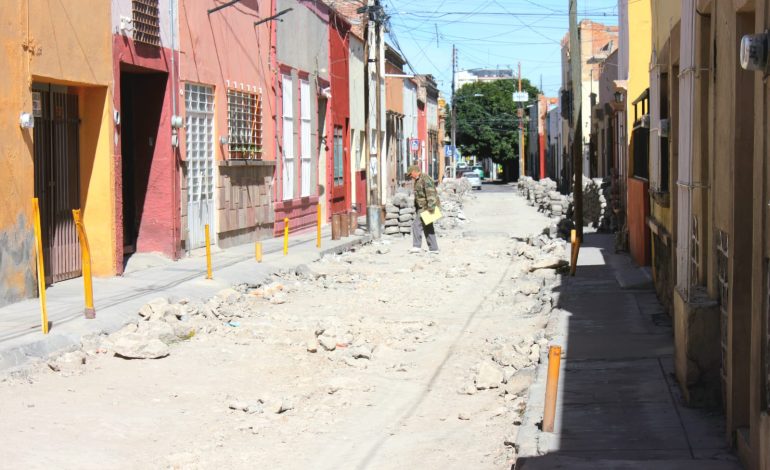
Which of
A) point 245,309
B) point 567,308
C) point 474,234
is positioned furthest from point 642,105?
point 474,234

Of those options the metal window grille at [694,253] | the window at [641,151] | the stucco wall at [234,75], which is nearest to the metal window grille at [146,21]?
the stucco wall at [234,75]

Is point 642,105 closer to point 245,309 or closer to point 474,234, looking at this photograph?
point 245,309

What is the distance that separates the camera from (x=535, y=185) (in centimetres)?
4897

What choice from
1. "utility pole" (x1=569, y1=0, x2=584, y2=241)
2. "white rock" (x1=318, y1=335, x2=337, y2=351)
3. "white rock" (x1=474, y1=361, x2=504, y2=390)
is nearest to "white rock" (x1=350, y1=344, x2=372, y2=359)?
"white rock" (x1=318, y1=335, x2=337, y2=351)

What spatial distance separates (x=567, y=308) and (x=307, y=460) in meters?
6.34

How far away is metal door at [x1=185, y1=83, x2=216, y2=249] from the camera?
18.7 metres

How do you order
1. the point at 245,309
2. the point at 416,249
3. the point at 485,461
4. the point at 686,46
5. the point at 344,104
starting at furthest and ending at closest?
the point at 344,104
the point at 416,249
the point at 245,309
the point at 686,46
the point at 485,461

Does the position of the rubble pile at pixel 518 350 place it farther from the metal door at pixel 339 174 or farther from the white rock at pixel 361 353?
the metal door at pixel 339 174

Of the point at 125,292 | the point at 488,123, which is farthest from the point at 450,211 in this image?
the point at 488,123

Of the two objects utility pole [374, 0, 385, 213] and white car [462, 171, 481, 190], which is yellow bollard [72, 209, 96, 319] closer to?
utility pole [374, 0, 385, 213]

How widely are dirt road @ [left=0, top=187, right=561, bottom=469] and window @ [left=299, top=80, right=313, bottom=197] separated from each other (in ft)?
38.3

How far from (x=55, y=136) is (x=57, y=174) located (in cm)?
50

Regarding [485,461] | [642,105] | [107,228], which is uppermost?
[642,105]

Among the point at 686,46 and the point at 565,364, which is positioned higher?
the point at 686,46
